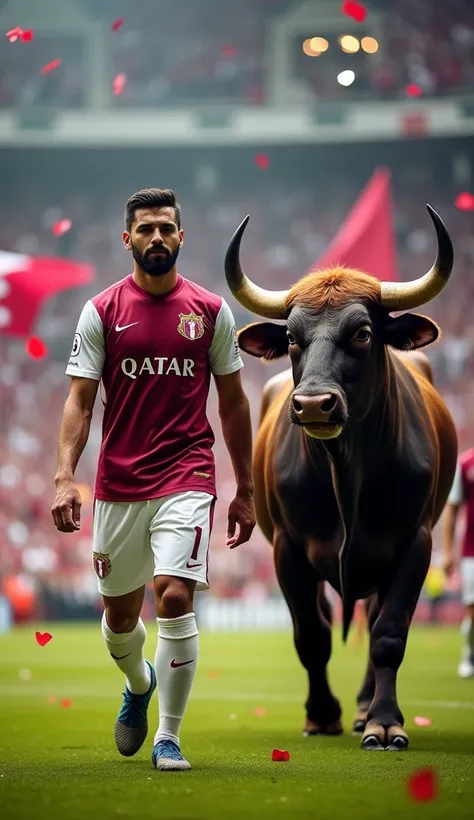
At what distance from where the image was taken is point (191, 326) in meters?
6.11

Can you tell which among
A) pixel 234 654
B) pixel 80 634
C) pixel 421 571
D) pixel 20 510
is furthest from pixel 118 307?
pixel 20 510

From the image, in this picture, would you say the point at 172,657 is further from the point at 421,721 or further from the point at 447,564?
the point at 447,564

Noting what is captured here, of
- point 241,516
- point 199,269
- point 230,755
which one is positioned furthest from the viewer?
point 199,269

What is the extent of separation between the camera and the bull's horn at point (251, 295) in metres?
7.08

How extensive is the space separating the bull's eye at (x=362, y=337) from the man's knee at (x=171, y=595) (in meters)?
1.55

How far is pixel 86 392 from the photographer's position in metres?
6.10

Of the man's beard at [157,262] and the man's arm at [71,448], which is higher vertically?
the man's beard at [157,262]

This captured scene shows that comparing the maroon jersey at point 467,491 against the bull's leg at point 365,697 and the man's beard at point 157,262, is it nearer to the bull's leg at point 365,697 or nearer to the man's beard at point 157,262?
the bull's leg at point 365,697

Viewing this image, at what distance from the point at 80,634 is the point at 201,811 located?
1803 centimetres

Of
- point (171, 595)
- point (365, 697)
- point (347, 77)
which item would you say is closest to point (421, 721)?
point (365, 697)

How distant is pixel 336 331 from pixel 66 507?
1661mm

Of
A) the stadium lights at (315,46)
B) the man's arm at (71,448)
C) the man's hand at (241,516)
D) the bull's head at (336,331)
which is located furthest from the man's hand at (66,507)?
the stadium lights at (315,46)

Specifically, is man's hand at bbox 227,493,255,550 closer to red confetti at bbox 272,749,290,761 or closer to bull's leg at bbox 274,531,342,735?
red confetti at bbox 272,749,290,761

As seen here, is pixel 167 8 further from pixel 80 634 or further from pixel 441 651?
pixel 441 651
